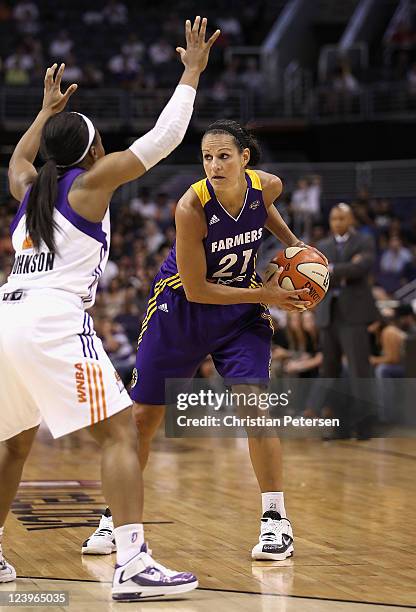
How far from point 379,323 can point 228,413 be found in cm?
185

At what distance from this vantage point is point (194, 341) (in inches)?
199

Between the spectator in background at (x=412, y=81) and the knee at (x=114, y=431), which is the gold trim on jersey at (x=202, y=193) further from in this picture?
the spectator in background at (x=412, y=81)

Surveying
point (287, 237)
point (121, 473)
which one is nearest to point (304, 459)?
point (287, 237)

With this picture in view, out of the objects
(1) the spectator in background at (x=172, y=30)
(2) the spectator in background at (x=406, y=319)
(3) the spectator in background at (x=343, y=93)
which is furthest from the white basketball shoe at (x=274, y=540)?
(1) the spectator in background at (x=172, y=30)

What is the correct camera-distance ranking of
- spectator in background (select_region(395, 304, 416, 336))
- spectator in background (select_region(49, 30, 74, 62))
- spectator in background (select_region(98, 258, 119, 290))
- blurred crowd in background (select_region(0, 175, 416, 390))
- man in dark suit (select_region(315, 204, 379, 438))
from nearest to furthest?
man in dark suit (select_region(315, 204, 379, 438)) → blurred crowd in background (select_region(0, 175, 416, 390)) → spectator in background (select_region(395, 304, 416, 336)) → spectator in background (select_region(98, 258, 119, 290)) → spectator in background (select_region(49, 30, 74, 62))

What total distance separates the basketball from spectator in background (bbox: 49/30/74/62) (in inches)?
673

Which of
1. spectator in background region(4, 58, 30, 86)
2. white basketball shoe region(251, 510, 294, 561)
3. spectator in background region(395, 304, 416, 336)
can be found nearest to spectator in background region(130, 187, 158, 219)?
spectator in background region(4, 58, 30, 86)

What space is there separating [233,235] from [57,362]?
1432 mm

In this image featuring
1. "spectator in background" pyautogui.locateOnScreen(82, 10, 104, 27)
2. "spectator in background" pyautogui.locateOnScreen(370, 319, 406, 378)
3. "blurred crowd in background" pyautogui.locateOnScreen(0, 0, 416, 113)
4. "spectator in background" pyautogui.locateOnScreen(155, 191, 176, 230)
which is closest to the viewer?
"spectator in background" pyautogui.locateOnScreen(370, 319, 406, 378)

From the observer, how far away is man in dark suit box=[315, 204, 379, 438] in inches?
382

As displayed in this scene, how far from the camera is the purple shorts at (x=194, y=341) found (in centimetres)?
502

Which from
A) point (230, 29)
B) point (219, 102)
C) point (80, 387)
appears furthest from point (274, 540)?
point (230, 29)

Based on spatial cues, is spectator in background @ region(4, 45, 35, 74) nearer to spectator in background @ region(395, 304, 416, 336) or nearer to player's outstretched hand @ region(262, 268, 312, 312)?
spectator in background @ region(395, 304, 416, 336)

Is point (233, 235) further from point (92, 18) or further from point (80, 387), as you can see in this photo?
point (92, 18)
